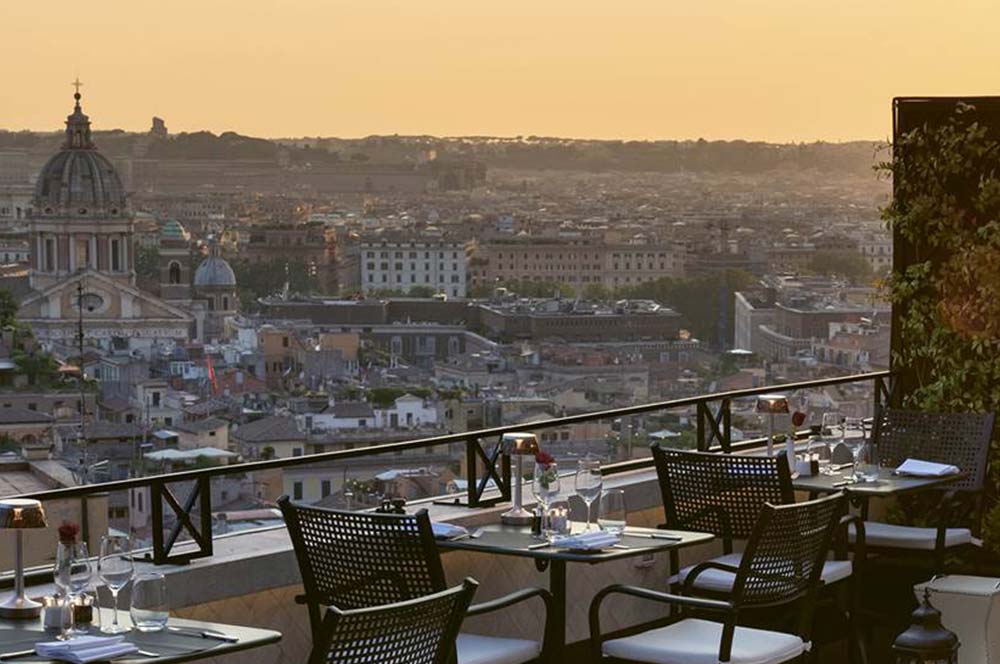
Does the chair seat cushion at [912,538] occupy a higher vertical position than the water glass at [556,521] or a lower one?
lower

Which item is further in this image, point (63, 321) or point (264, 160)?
point (63, 321)

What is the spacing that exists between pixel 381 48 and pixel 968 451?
3846 cm

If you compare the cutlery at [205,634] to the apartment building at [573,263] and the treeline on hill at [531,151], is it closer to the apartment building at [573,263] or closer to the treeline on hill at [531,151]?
the treeline on hill at [531,151]

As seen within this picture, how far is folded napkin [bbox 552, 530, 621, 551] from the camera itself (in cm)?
443

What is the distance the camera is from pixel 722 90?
32.2 metres

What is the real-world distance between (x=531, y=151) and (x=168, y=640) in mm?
32478

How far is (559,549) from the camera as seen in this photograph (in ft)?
14.5

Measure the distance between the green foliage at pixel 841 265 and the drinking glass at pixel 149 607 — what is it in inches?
1078

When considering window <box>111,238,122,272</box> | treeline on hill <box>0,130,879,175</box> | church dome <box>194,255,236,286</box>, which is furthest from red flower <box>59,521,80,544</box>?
window <box>111,238,122,272</box>

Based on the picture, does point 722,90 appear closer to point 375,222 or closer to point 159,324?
point 375,222

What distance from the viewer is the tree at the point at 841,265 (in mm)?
32344

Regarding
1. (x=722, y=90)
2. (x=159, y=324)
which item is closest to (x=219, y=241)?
(x=159, y=324)

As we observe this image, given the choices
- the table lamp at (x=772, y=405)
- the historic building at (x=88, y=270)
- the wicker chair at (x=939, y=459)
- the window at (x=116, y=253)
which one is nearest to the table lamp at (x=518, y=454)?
the table lamp at (x=772, y=405)

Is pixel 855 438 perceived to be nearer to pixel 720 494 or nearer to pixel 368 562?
pixel 720 494
